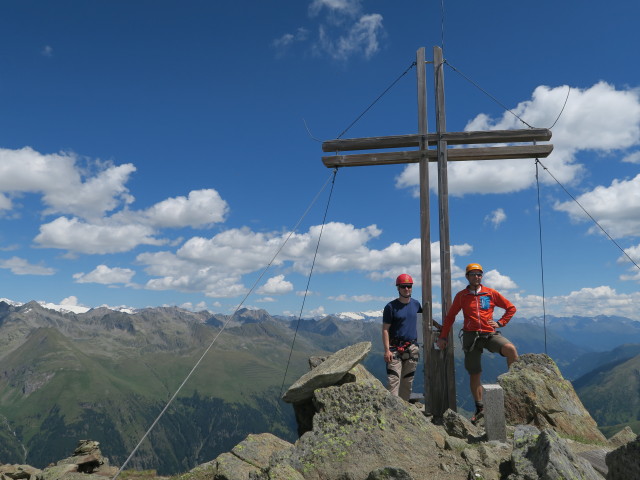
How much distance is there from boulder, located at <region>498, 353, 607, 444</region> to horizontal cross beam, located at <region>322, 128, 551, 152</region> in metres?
7.92

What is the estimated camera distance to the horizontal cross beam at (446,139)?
15.8m

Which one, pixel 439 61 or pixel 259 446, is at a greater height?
pixel 439 61

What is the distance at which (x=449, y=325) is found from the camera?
1379cm

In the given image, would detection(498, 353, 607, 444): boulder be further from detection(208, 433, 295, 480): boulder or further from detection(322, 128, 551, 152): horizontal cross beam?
detection(322, 128, 551, 152): horizontal cross beam

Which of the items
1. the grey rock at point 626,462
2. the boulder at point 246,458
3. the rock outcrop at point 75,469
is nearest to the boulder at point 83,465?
the rock outcrop at point 75,469

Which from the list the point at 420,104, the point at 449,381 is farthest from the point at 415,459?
the point at 420,104

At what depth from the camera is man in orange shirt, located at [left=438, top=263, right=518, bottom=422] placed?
12.9 metres

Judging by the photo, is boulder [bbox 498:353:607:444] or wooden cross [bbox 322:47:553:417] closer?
boulder [bbox 498:353:607:444]

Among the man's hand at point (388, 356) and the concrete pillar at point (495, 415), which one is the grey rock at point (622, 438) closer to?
the concrete pillar at point (495, 415)

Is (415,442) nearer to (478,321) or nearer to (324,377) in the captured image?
(324,377)

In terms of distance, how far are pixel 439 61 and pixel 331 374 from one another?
11.9m

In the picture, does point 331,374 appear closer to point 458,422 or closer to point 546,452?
point 458,422

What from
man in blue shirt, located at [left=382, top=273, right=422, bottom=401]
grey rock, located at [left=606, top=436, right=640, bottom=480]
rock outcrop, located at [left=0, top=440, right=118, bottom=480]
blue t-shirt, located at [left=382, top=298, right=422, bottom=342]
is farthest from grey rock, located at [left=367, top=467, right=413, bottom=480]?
rock outcrop, located at [left=0, top=440, right=118, bottom=480]

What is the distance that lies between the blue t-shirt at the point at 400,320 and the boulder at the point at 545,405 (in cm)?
293
